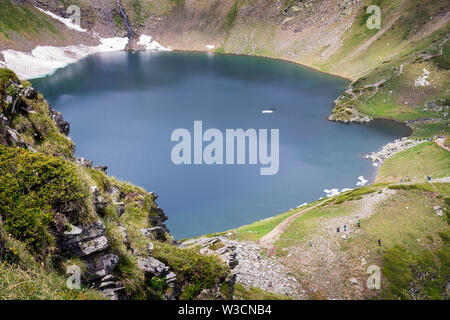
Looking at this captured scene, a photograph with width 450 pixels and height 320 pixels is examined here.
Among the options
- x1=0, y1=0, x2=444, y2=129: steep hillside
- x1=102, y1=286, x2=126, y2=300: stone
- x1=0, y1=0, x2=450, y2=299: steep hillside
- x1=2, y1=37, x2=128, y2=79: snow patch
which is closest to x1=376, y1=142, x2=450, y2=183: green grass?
x1=0, y1=0, x2=450, y2=299: steep hillside

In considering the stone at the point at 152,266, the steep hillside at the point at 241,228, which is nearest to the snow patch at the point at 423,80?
the steep hillside at the point at 241,228

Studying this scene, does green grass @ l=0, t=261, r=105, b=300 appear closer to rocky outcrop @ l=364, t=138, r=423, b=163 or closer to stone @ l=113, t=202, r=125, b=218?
stone @ l=113, t=202, r=125, b=218

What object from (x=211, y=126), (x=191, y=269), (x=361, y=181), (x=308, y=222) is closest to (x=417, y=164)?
(x=361, y=181)

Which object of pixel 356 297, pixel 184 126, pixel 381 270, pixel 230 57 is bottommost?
pixel 356 297

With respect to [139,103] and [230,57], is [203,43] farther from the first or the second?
[139,103]

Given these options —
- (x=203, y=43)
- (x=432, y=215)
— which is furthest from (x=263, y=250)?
(x=203, y=43)

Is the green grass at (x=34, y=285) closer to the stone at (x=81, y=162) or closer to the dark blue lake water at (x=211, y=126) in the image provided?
the stone at (x=81, y=162)
